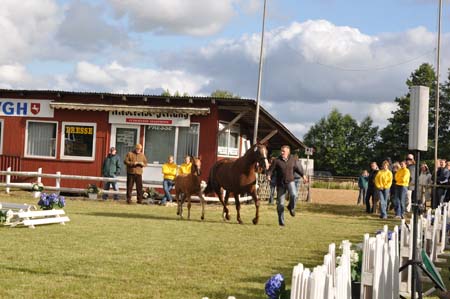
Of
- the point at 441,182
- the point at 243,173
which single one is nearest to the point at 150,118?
the point at 243,173

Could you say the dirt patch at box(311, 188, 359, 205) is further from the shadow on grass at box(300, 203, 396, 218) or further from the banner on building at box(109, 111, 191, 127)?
the banner on building at box(109, 111, 191, 127)

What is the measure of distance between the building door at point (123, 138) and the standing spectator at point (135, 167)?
2849 millimetres

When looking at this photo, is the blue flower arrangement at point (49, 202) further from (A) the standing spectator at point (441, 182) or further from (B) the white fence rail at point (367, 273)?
(A) the standing spectator at point (441, 182)

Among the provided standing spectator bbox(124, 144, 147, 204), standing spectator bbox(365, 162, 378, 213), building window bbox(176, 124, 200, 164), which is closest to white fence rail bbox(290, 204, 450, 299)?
standing spectator bbox(365, 162, 378, 213)

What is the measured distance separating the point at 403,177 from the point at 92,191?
11139 millimetres

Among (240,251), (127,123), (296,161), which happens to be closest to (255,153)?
(296,161)

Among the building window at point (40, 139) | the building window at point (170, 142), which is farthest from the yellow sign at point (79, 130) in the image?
the building window at point (170, 142)

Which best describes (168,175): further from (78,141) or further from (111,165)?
(78,141)

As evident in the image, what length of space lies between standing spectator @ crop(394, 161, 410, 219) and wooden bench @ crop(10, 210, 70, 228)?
10.9 meters

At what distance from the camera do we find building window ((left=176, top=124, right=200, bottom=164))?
25234 millimetres

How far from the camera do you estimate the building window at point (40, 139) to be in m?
26.6

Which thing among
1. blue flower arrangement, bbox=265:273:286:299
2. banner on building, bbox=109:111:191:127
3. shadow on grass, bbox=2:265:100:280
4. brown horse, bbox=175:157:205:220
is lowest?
shadow on grass, bbox=2:265:100:280

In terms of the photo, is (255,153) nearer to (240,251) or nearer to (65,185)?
(240,251)

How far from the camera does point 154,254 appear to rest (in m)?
10.3
